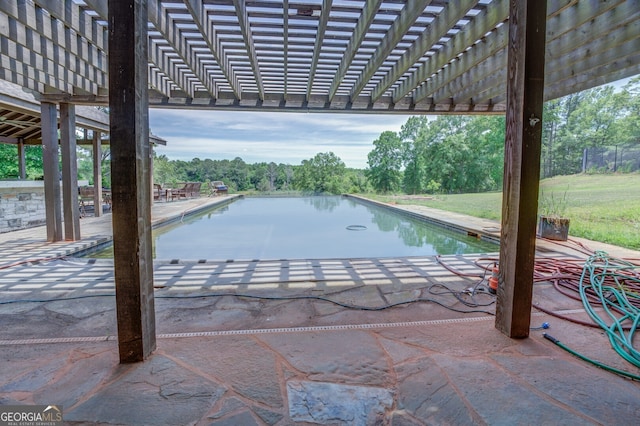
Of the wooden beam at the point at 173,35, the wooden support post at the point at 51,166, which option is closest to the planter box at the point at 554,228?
the wooden beam at the point at 173,35

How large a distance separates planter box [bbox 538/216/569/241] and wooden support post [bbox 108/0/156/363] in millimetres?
5727

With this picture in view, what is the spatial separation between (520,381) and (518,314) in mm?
489

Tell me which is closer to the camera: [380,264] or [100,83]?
[380,264]

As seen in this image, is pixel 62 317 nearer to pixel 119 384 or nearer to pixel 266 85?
pixel 119 384

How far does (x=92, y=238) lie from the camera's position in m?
5.42

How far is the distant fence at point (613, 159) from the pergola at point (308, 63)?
7734 mm

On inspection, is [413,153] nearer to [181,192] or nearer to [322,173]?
[322,173]

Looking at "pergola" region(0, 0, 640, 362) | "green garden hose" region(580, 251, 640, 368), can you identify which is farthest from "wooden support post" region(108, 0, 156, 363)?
"green garden hose" region(580, 251, 640, 368)

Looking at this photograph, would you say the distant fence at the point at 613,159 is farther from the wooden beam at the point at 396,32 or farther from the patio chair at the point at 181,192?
the patio chair at the point at 181,192

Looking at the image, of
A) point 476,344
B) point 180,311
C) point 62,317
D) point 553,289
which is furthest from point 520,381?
point 62,317

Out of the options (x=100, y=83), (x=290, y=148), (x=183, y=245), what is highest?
(x=290, y=148)

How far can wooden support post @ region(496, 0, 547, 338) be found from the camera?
5.73ft

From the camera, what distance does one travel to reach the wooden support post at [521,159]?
1.75m

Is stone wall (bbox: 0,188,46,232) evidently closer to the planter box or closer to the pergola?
the pergola
